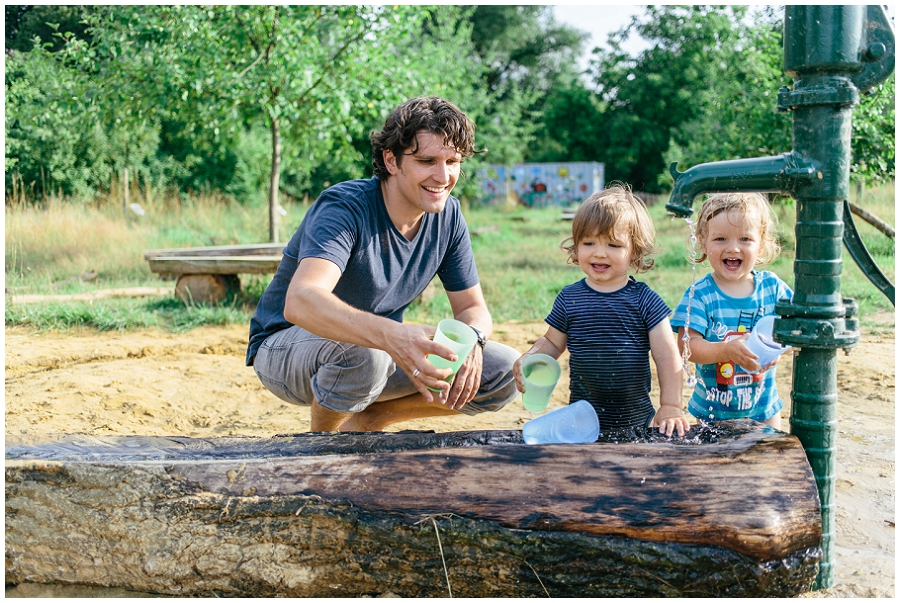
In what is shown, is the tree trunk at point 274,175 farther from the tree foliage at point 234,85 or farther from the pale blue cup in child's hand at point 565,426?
the pale blue cup in child's hand at point 565,426

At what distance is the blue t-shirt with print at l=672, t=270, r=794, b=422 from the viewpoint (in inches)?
107

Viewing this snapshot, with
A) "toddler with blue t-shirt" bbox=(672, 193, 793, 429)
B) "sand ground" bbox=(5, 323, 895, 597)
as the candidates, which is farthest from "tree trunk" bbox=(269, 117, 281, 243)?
"toddler with blue t-shirt" bbox=(672, 193, 793, 429)

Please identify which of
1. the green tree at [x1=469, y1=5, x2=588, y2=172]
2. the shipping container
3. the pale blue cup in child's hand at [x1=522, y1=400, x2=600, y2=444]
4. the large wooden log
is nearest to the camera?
the large wooden log

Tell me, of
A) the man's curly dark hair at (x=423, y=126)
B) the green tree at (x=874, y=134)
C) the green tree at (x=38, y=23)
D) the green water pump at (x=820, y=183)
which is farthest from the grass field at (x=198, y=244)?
the green tree at (x=38, y=23)

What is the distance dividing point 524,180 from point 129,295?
18.7 meters

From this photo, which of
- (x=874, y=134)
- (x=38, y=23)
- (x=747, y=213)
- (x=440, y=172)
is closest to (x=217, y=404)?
(x=440, y=172)

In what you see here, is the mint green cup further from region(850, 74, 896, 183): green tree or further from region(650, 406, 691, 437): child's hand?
region(850, 74, 896, 183): green tree

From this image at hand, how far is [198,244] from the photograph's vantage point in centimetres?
1093

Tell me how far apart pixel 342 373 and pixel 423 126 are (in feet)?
3.04

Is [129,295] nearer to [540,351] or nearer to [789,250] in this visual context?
[540,351]

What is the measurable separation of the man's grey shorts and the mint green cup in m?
0.44

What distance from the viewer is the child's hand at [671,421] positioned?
2.23 metres

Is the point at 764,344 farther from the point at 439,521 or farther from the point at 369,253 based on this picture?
the point at 369,253

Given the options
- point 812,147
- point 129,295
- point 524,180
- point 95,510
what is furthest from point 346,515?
point 524,180
